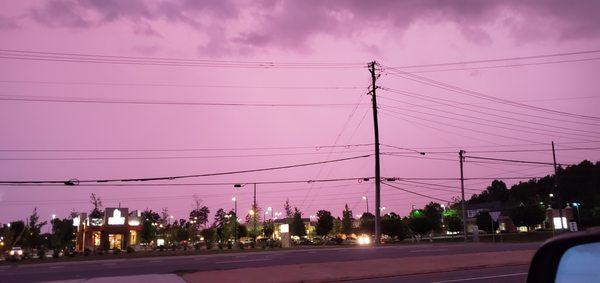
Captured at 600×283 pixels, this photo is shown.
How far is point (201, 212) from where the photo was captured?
127m

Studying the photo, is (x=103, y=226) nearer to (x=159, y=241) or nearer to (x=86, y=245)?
(x=86, y=245)

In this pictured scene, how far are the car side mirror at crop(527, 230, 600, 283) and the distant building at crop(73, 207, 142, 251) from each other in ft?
238

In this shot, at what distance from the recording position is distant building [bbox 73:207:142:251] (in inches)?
2776

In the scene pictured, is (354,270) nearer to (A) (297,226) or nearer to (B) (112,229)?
(B) (112,229)

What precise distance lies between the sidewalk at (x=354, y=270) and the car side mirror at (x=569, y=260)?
51.9 ft

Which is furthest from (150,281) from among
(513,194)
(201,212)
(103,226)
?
(513,194)

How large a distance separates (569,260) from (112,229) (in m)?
74.4

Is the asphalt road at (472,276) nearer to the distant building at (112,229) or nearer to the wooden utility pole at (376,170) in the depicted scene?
the wooden utility pole at (376,170)

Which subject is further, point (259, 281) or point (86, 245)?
point (86, 245)

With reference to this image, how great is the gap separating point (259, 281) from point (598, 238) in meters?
16.1

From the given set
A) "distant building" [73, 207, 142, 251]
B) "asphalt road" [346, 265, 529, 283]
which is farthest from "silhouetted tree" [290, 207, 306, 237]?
"asphalt road" [346, 265, 529, 283]

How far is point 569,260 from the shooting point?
2.28m

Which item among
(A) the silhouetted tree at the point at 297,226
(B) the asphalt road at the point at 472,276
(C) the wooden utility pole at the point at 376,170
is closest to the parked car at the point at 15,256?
(C) the wooden utility pole at the point at 376,170

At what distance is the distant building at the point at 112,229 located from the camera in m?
70.5
